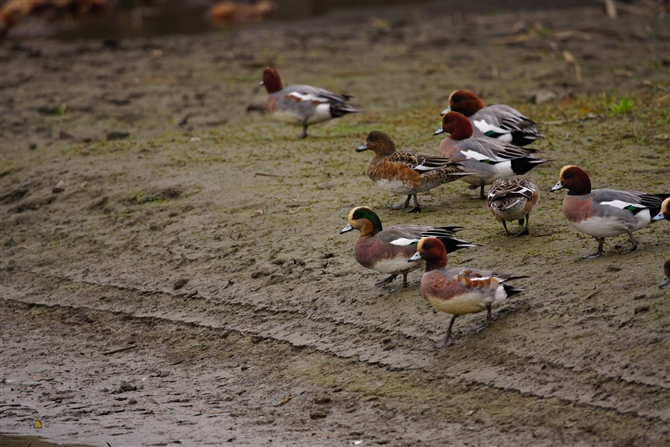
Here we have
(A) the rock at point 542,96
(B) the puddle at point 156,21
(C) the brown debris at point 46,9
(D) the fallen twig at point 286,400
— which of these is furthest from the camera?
(C) the brown debris at point 46,9

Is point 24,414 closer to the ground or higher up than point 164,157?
closer to the ground

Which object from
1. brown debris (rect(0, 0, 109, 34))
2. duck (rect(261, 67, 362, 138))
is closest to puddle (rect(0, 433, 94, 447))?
duck (rect(261, 67, 362, 138))

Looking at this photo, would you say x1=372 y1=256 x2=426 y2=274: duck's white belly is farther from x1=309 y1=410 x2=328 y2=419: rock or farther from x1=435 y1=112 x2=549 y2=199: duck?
x1=435 y1=112 x2=549 y2=199: duck

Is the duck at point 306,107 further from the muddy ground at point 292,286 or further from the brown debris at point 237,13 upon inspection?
the brown debris at point 237,13

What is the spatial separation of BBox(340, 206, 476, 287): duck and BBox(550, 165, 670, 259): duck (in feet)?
2.76

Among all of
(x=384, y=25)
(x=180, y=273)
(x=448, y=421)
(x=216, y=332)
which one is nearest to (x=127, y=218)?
(x=180, y=273)

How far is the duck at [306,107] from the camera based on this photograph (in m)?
11.4

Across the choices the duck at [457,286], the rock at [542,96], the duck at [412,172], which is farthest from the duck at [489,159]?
the rock at [542,96]

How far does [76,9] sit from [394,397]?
22440 mm

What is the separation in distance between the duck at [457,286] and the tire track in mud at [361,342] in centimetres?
29

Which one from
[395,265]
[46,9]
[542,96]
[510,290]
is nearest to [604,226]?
[510,290]

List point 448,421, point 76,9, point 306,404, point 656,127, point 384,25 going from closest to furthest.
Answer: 1. point 448,421
2. point 306,404
3. point 656,127
4. point 384,25
5. point 76,9

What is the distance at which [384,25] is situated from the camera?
20.8 m

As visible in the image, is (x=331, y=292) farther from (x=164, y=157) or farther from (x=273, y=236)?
(x=164, y=157)
